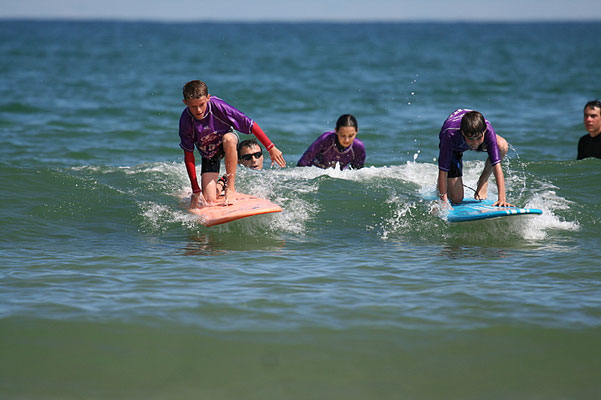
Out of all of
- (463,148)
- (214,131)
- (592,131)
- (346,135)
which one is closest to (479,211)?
(463,148)

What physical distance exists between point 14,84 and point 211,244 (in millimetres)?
21906

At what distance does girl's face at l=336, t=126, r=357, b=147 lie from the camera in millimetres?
8703

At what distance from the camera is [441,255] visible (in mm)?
6230

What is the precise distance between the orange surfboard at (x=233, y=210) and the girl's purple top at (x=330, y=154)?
73.7 inches

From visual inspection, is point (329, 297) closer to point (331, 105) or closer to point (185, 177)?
point (185, 177)

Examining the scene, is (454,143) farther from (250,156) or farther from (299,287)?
(250,156)

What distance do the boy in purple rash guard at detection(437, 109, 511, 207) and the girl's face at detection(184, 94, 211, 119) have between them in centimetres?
253

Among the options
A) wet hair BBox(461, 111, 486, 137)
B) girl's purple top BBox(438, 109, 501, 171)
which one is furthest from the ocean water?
wet hair BBox(461, 111, 486, 137)

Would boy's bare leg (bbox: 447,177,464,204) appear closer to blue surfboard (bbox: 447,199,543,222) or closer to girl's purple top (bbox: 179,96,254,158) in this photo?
blue surfboard (bbox: 447,199,543,222)

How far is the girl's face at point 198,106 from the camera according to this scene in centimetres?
699

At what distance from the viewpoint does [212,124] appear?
7355 mm

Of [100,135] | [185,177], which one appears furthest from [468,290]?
[100,135]

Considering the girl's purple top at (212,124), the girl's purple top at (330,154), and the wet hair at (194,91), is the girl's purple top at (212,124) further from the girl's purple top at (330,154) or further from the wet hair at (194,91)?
the girl's purple top at (330,154)

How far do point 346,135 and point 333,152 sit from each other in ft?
2.07
